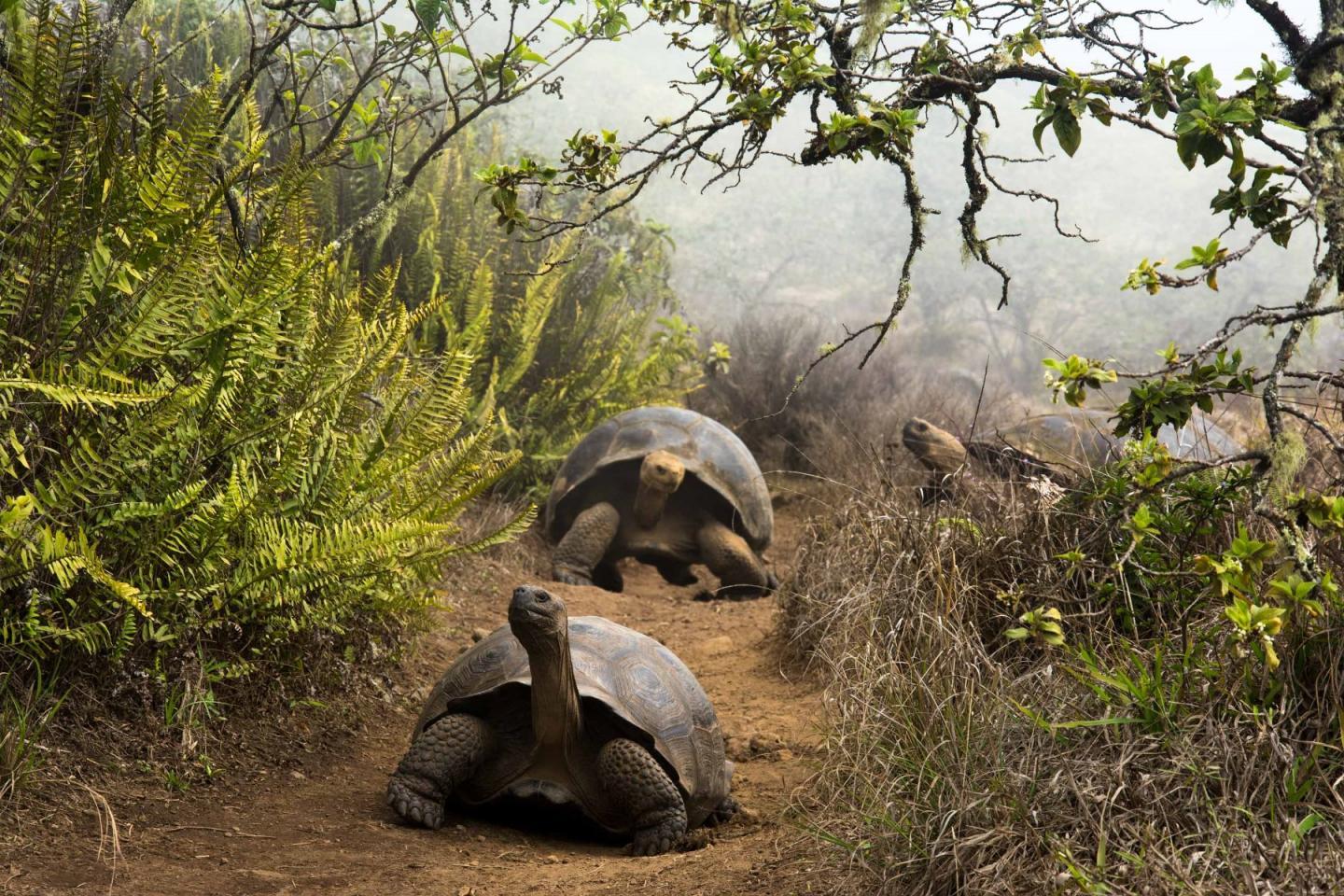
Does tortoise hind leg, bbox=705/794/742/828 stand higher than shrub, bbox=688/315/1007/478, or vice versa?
shrub, bbox=688/315/1007/478

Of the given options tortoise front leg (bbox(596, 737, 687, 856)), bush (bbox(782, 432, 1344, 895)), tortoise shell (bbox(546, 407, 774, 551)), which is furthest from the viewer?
tortoise shell (bbox(546, 407, 774, 551))

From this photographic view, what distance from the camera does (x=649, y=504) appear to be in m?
7.00

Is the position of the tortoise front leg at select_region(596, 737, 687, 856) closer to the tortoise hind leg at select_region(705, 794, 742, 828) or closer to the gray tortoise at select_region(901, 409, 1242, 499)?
the tortoise hind leg at select_region(705, 794, 742, 828)

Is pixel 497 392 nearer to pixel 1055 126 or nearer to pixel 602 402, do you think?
pixel 602 402

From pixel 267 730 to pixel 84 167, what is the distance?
5.56ft

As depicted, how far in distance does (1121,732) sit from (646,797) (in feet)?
4.79

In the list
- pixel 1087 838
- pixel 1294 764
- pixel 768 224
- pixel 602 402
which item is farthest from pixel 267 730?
pixel 768 224

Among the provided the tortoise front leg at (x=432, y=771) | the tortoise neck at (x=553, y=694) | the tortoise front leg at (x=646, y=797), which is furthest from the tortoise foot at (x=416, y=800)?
the tortoise front leg at (x=646, y=797)

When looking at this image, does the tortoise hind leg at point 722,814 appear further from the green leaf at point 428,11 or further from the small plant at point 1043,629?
the green leaf at point 428,11

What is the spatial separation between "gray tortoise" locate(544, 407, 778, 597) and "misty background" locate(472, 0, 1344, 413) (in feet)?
43.6

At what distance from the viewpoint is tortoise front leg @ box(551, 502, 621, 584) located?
683cm

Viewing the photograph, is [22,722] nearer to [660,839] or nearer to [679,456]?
[660,839]

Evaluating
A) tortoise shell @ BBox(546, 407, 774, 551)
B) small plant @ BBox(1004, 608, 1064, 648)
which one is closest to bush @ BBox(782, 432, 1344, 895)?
small plant @ BBox(1004, 608, 1064, 648)

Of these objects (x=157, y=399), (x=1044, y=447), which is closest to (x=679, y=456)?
(x=1044, y=447)
